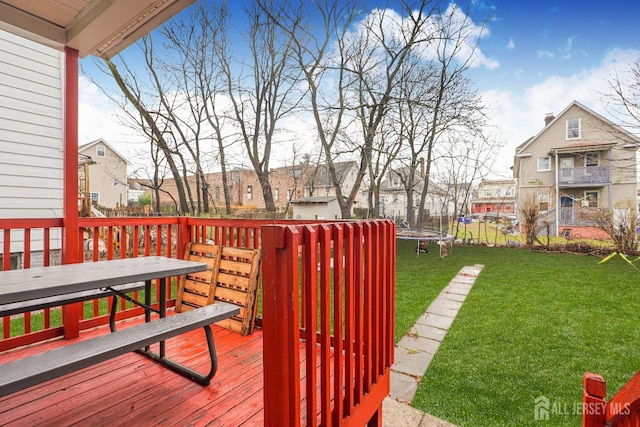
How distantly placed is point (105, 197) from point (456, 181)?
2044 cm

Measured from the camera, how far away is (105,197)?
777 inches

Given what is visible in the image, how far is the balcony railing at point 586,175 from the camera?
14.5 meters

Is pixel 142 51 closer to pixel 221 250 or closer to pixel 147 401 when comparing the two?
pixel 221 250

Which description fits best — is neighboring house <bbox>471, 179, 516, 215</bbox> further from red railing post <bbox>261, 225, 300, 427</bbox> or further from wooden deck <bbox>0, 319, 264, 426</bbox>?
red railing post <bbox>261, 225, 300, 427</bbox>

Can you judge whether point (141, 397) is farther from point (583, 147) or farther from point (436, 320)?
point (583, 147)

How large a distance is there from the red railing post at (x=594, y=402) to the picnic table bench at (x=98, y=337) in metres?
1.97

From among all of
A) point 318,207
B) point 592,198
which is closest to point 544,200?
point 592,198

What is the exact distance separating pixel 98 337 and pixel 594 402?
2455 mm

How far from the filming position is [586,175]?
48.4ft

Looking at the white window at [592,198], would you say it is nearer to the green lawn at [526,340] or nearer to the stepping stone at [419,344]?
the green lawn at [526,340]

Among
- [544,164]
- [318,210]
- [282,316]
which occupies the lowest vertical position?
[282,316]

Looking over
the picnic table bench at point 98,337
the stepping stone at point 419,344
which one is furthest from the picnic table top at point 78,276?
the stepping stone at point 419,344

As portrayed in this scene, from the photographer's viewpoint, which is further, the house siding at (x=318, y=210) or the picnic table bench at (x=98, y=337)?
the house siding at (x=318, y=210)

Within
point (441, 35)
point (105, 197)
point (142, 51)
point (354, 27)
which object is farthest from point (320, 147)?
point (105, 197)
